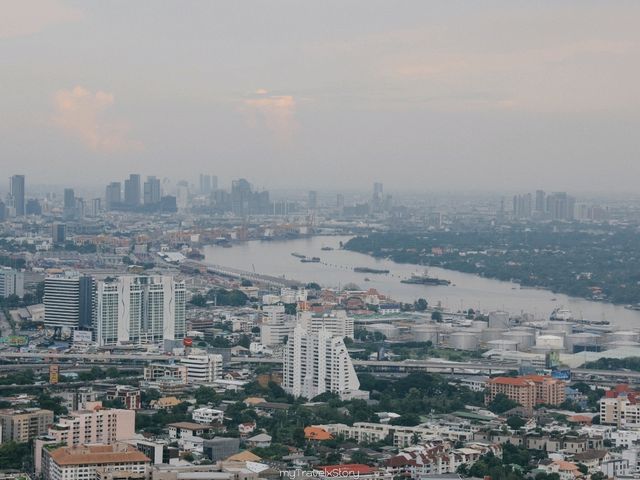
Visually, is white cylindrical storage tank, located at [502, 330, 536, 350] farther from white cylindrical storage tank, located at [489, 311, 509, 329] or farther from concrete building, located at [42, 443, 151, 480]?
concrete building, located at [42, 443, 151, 480]

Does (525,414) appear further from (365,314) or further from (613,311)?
(613,311)

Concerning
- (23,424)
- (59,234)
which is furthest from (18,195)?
(23,424)

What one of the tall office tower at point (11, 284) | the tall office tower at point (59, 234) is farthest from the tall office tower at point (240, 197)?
the tall office tower at point (11, 284)

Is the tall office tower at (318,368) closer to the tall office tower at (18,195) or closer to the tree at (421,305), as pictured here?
the tree at (421,305)

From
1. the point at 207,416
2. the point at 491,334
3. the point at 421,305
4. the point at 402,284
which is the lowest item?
the point at 402,284

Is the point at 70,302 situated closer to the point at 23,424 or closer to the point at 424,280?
the point at 23,424

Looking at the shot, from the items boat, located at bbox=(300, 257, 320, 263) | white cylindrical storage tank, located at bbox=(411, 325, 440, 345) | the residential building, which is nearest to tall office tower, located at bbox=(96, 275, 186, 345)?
white cylindrical storage tank, located at bbox=(411, 325, 440, 345)
